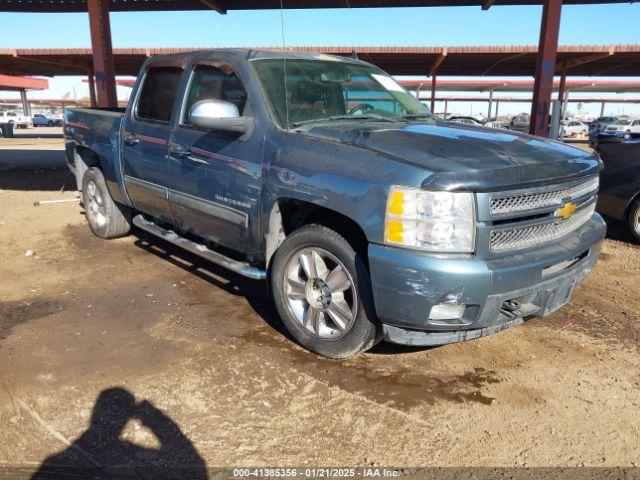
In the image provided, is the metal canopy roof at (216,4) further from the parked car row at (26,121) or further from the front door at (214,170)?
the parked car row at (26,121)

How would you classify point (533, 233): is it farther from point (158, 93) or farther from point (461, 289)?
point (158, 93)

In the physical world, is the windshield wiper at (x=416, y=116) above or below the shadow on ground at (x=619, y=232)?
above

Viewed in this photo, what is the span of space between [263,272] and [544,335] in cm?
214

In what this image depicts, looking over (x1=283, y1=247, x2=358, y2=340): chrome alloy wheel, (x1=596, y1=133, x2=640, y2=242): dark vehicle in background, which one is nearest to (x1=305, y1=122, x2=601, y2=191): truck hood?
(x1=283, y1=247, x2=358, y2=340): chrome alloy wheel

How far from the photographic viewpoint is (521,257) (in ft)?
9.59

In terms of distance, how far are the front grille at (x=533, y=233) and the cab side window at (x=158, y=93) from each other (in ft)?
9.85

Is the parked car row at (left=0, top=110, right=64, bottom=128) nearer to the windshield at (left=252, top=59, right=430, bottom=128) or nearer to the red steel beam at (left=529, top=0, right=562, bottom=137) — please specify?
A: the red steel beam at (left=529, top=0, right=562, bottom=137)

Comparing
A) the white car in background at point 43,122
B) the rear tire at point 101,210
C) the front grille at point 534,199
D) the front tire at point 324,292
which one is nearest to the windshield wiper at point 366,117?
the front tire at point 324,292

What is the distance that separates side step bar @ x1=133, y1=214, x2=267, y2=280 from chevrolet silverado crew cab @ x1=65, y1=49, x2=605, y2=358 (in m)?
0.02

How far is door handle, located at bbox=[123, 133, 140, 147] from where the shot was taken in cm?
491

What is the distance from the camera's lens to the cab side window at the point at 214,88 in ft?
12.9

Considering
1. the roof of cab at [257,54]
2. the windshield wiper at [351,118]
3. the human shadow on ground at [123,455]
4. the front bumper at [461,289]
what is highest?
the roof of cab at [257,54]

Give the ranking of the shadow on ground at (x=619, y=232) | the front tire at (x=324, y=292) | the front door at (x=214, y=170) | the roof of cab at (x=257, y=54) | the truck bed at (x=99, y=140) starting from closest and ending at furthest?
the front tire at (x=324, y=292)
the front door at (x=214, y=170)
the roof of cab at (x=257, y=54)
the truck bed at (x=99, y=140)
the shadow on ground at (x=619, y=232)

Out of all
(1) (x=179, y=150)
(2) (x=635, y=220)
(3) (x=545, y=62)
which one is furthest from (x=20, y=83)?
(2) (x=635, y=220)
